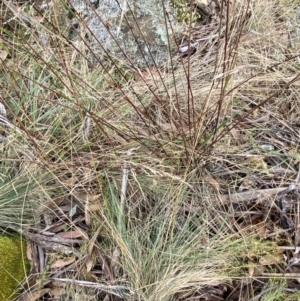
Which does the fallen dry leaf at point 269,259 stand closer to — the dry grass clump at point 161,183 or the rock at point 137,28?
the dry grass clump at point 161,183

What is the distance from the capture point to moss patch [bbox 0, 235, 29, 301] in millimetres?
1695

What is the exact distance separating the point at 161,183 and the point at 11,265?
671mm

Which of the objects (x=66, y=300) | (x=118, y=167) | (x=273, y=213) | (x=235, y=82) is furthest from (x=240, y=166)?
(x=66, y=300)

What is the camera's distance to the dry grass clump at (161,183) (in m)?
1.66

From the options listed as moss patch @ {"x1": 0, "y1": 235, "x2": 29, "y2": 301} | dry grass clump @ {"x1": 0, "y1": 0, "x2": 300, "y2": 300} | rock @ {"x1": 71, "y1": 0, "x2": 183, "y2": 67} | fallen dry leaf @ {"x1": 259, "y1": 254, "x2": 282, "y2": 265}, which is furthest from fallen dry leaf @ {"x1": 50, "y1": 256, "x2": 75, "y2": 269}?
rock @ {"x1": 71, "y1": 0, "x2": 183, "y2": 67}

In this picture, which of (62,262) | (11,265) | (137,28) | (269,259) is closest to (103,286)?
(62,262)

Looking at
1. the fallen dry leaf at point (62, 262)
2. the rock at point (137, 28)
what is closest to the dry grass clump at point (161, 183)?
the fallen dry leaf at point (62, 262)

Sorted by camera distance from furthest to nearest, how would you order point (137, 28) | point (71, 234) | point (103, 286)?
point (137, 28) → point (71, 234) → point (103, 286)

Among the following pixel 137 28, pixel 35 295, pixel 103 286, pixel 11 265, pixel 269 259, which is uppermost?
pixel 137 28

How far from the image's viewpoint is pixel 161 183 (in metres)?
1.76

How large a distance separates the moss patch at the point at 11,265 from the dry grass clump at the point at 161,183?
5cm

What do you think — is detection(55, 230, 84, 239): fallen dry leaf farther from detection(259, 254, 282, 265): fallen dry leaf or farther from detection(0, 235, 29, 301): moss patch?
detection(259, 254, 282, 265): fallen dry leaf

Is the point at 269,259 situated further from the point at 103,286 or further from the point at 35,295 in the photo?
the point at 35,295

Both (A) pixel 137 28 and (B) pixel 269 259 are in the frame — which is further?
(A) pixel 137 28
